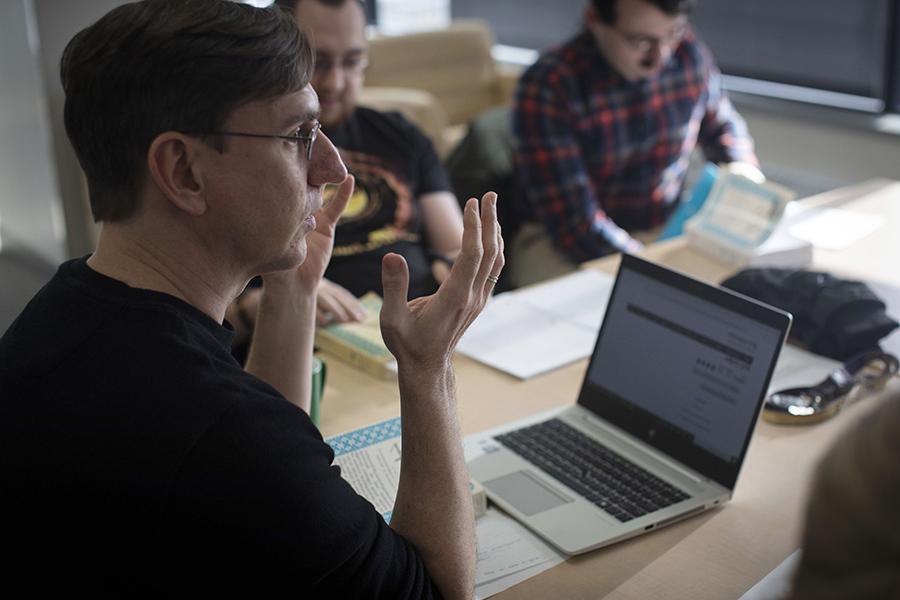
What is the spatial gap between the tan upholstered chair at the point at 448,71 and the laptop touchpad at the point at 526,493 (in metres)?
2.47

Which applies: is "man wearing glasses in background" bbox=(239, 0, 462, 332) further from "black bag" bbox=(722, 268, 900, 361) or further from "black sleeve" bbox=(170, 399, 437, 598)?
"black sleeve" bbox=(170, 399, 437, 598)

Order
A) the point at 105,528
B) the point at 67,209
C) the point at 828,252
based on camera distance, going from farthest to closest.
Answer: the point at 67,209 < the point at 828,252 < the point at 105,528

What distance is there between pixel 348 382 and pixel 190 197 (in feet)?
2.49

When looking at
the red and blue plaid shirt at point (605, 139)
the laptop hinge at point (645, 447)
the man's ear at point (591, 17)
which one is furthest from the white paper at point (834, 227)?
the laptop hinge at point (645, 447)

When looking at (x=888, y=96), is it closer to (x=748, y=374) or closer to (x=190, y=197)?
(x=748, y=374)

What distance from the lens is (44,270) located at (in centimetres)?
388

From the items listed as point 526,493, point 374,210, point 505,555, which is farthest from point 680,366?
point 374,210

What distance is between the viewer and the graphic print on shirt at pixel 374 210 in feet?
8.31

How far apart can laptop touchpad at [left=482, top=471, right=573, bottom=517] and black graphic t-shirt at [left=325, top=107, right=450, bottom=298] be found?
0.96 m

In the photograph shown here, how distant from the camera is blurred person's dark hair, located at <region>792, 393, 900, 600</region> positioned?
65 centimetres

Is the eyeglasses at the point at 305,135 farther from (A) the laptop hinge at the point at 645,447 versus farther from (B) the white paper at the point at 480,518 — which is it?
(A) the laptop hinge at the point at 645,447

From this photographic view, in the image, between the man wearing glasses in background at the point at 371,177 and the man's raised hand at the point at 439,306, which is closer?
the man's raised hand at the point at 439,306

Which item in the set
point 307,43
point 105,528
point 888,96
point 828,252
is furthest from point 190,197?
point 888,96

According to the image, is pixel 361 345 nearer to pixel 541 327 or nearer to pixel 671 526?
pixel 541 327
